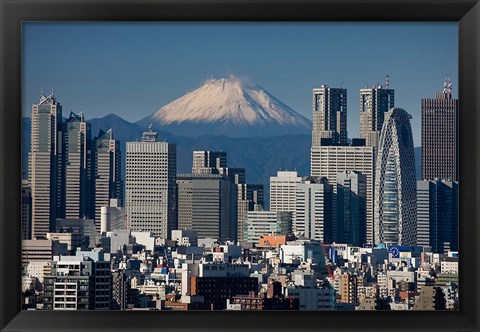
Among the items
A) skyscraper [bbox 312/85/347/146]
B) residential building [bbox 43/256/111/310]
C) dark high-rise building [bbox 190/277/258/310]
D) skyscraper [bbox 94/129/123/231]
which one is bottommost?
dark high-rise building [bbox 190/277/258/310]

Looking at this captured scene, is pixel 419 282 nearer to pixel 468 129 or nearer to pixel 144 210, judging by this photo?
pixel 144 210

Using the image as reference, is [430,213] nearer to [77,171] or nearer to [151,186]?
[151,186]

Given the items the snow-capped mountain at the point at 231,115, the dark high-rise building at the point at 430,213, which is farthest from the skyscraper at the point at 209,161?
the dark high-rise building at the point at 430,213

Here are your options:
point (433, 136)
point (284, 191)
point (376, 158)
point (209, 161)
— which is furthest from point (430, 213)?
point (209, 161)

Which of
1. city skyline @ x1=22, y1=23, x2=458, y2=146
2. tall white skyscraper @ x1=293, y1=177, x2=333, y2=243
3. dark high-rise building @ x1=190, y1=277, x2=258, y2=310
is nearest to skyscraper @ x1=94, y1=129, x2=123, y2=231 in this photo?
city skyline @ x1=22, y1=23, x2=458, y2=146

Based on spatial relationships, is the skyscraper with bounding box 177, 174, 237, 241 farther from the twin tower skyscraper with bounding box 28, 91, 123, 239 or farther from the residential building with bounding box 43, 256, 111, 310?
the residential building with bounding box 43, 256, 111, 310
